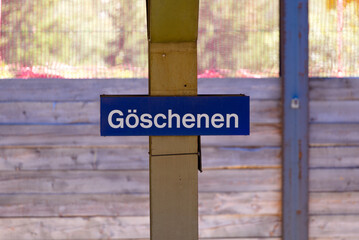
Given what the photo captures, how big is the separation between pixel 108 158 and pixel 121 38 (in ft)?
3.80

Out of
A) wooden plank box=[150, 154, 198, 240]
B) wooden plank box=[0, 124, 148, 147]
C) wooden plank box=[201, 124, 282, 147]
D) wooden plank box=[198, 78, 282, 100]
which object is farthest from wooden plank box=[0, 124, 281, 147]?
wooden plank box=[150, 154, 198, 240]

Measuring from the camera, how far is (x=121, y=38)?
4.17 metres

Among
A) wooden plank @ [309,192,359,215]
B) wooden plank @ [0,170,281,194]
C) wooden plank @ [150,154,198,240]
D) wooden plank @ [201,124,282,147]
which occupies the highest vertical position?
wooden plank @ [201,124,282,147]

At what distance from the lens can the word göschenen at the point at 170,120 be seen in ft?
7.25

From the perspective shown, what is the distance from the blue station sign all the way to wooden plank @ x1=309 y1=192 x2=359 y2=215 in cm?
226

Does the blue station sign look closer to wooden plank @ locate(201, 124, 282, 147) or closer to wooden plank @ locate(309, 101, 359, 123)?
wooden plank @ locate(201, 124, 282, 147)

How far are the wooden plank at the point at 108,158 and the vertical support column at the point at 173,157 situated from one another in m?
1.82

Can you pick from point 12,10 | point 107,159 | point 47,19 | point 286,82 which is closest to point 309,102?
point 286,82

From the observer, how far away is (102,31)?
13.7 ft

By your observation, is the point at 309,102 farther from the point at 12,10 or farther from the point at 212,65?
the point at 12,10

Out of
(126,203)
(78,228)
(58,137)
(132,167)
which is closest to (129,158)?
(132,167)

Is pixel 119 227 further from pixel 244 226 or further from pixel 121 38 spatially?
pixel 121 38

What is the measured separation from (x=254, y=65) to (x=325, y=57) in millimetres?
695

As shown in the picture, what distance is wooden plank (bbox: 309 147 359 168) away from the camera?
4.13 metres
